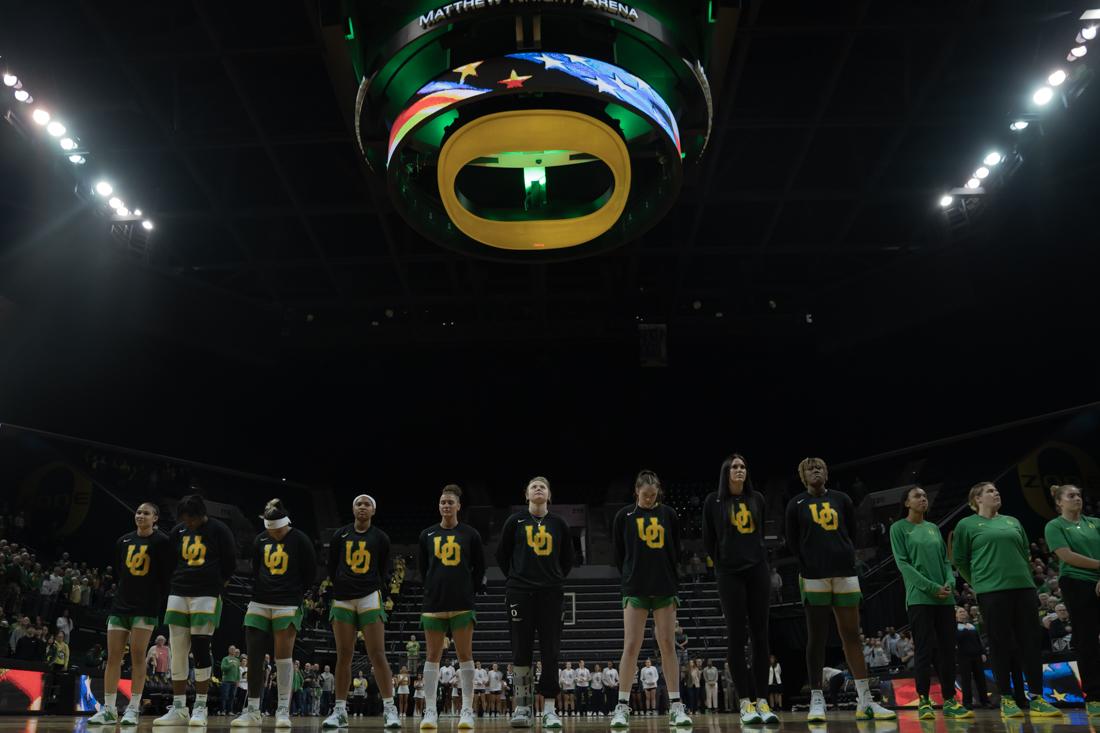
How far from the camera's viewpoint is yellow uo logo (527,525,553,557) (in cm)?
728

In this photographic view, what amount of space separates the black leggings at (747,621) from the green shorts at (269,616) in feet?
12.5

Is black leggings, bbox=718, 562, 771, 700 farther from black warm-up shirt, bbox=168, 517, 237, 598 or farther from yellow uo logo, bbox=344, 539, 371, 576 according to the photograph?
black warm-up shirt, bbox=168, 517, 237, 598

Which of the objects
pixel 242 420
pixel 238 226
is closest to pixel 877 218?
pixel 238 226

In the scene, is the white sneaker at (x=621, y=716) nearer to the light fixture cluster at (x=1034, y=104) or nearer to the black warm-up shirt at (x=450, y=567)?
the black warm-up shirt at (x=450, y=567)

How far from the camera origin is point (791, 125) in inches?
685

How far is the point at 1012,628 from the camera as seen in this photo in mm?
7266

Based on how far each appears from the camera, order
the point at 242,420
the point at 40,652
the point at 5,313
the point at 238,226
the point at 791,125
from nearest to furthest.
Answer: the point at 40,652 → the point at 791,125 → the point at 5,313 → the point at 238,226 → the point at 242,420

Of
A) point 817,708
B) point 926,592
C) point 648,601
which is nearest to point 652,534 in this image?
point 648,601

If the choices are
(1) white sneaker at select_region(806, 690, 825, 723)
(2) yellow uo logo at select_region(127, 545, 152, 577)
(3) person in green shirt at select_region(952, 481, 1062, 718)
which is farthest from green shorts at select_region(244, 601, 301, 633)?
(3) person in green shirt at select_region(952, 481, 1062, 718)

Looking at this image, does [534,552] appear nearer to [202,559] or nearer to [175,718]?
[202,559]

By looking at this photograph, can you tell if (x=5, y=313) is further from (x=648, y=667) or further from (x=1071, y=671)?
(x=1071, y=671)

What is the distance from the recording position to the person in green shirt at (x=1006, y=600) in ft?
23.2

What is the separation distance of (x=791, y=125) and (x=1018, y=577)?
40.1 feet

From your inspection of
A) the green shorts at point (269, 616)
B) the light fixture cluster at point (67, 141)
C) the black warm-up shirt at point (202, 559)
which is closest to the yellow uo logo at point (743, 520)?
the green shorts at point (269, 616)
